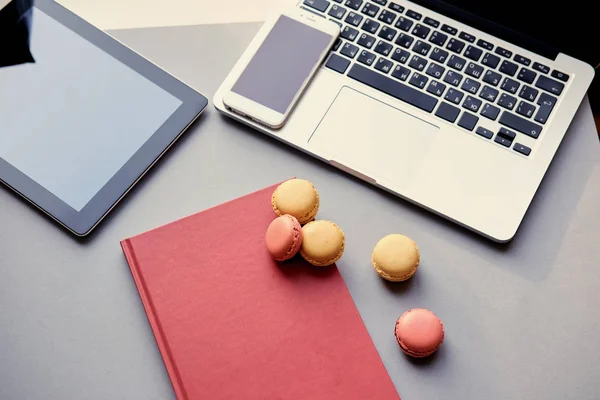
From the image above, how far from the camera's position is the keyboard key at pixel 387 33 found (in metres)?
0.71

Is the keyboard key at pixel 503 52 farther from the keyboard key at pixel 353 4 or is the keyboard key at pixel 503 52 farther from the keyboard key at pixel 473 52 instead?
the keyboard key at pixel 353 4

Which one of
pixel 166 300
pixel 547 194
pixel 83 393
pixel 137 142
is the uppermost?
pixel 547 194

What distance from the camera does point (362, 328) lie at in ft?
2.01

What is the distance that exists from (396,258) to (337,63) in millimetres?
239

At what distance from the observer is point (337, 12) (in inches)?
28.7

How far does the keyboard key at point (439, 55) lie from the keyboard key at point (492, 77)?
0.05m

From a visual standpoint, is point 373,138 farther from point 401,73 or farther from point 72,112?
point 72,112

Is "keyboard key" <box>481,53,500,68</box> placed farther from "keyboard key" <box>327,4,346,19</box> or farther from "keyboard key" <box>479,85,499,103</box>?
"keyboard key" <box>327,4,346,19</box>

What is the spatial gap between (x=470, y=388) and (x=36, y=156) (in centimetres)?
51

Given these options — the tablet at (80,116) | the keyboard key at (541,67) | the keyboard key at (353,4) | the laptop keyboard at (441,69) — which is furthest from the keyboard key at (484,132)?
the tablet at (80,116)

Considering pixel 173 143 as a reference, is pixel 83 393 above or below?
below

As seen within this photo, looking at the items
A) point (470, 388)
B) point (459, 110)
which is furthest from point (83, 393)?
point (459, 110)

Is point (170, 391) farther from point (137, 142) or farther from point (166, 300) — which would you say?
point (137, 142)

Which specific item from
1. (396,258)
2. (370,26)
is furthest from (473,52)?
(396,258)
